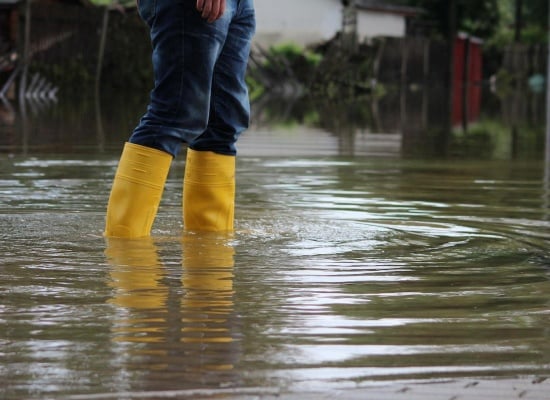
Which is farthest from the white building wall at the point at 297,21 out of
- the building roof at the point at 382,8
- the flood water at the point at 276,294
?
the flood water at the point at 276,294

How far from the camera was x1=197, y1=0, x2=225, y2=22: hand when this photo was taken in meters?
4.52

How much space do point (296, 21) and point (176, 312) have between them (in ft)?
129

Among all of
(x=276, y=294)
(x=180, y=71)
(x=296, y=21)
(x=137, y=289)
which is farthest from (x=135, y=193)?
(x=296, y=21)

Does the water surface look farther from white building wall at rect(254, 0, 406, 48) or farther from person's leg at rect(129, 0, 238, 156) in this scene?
white building wall at rect(254, 0, 406, 48)

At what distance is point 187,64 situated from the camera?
4.62 m

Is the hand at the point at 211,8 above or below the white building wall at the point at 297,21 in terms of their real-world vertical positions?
below

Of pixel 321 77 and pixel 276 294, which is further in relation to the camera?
pixel 321 77

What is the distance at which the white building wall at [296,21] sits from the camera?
136 feet

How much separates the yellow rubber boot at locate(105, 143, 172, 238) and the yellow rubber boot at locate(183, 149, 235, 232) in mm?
282

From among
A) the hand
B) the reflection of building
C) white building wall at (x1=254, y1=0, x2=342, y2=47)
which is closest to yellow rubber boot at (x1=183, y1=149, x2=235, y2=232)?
the hand

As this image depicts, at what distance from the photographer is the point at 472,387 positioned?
263 cm

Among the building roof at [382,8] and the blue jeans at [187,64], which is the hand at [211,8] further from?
the building roof at [382,8]

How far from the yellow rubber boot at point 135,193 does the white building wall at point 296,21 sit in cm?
3617

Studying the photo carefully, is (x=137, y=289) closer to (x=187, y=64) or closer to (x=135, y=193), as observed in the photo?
(x=135, y=193)
